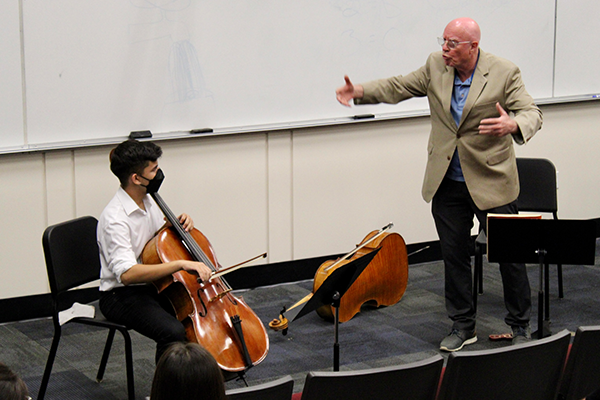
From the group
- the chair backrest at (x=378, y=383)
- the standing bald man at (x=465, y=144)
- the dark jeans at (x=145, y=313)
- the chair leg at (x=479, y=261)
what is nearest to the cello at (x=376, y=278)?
the chair leg at (x=479, y=261)

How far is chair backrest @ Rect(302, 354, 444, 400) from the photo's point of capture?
84.4 inches

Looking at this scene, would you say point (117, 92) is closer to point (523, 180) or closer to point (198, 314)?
point (198, 314)

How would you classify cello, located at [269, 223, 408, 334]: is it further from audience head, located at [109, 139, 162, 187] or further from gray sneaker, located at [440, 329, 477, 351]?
audience head, located at [109, 139, 162, 187]

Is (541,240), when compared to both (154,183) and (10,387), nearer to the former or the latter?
(154,183)

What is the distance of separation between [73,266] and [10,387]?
170 centimetres

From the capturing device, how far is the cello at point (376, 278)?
439 centimetres

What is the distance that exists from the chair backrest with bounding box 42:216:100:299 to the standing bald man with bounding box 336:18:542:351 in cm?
139

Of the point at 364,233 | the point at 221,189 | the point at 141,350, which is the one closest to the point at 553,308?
the point at 364,233

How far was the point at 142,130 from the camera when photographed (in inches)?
174

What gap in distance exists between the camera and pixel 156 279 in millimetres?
3125

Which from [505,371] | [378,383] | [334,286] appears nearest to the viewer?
[378,383]

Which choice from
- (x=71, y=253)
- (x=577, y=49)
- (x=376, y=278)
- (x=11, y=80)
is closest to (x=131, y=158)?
(x=71, y=253)

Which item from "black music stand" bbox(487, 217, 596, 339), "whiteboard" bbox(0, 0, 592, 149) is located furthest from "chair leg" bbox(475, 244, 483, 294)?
"whiteboard" bbox(0, 0, 592, 149)

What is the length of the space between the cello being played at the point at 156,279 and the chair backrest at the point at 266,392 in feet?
3.01
